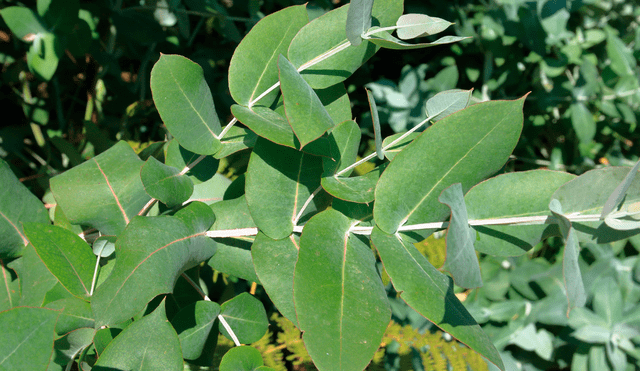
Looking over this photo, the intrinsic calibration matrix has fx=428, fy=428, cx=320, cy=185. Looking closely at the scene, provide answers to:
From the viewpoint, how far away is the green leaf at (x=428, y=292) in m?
0.43

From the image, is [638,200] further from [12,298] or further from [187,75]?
[12,298]

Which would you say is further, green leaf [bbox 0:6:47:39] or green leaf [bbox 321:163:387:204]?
green leaf [bbox 0:6:47:39]

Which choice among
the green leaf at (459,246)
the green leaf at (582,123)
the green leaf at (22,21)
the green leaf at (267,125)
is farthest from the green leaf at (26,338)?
the green leaf at (582,123)

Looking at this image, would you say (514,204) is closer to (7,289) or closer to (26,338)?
(26,338)

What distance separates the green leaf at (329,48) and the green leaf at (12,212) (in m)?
0.42

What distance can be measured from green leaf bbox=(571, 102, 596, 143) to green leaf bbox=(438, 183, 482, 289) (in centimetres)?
154

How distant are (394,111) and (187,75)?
1201 millimetres

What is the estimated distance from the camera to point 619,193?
41cm

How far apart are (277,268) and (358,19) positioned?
297mm

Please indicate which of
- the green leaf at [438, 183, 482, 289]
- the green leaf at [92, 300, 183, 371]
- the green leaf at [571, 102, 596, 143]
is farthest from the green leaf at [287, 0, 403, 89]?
the green leaf at [571, 102, 596, 143]

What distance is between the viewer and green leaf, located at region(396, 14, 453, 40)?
0.51 m

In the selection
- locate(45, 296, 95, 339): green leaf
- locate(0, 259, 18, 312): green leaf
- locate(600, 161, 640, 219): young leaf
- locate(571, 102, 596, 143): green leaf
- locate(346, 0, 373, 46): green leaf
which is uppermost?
locate(346, 0, 373, 46): green leaf

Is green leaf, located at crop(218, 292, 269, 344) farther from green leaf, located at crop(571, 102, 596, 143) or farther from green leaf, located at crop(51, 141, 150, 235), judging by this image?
green leaf, located at crop(571, 102, 596, 143)

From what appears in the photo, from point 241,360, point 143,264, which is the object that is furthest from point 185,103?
point 241,360
